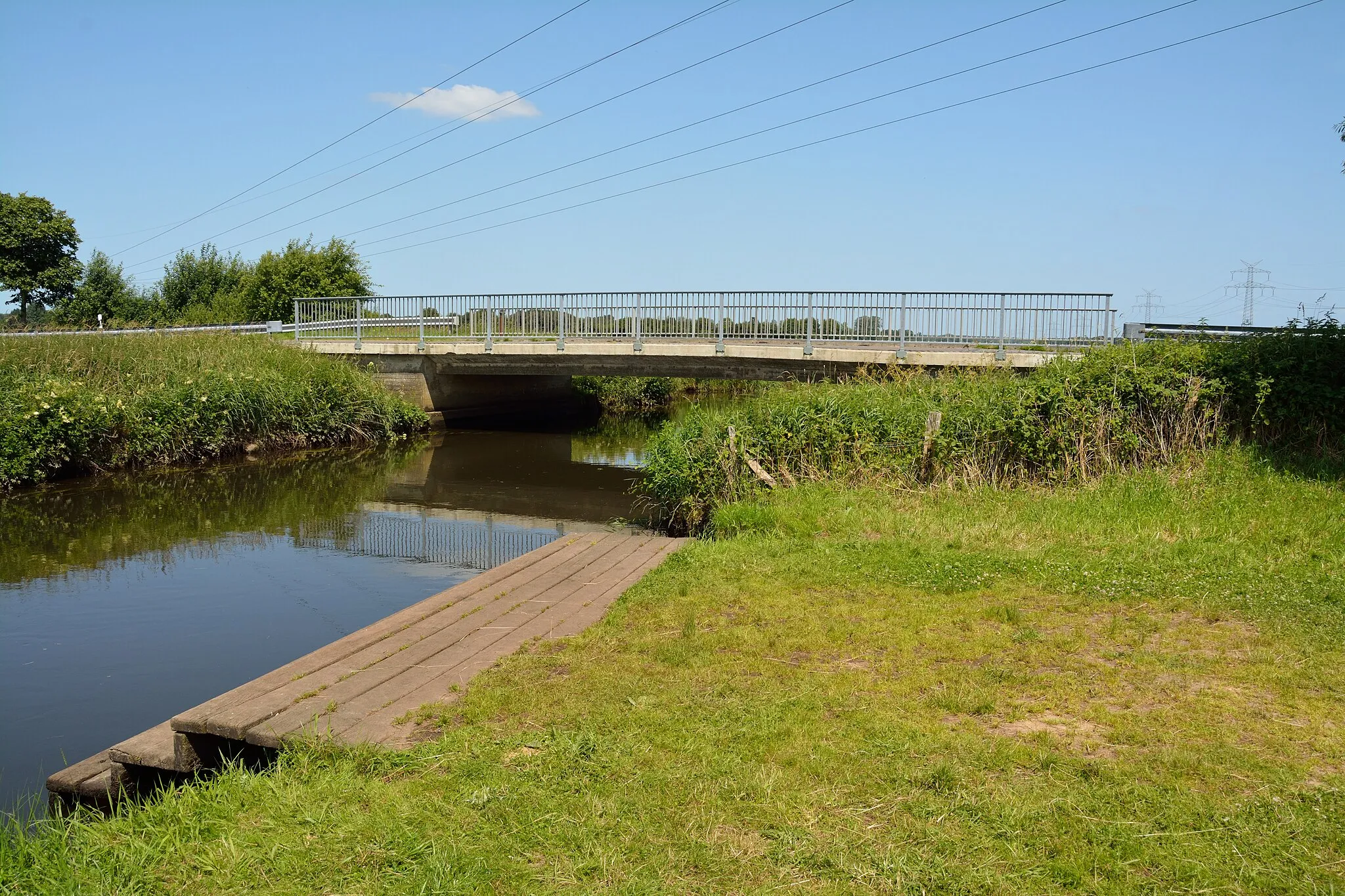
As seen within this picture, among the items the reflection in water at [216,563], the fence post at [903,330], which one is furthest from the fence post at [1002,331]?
the reflection in water at [216,563]

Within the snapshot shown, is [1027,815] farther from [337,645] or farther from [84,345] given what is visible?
[84,345]

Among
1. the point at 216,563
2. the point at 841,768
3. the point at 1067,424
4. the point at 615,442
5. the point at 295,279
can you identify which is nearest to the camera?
the point at 841,768

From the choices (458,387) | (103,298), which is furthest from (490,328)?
(103,298)

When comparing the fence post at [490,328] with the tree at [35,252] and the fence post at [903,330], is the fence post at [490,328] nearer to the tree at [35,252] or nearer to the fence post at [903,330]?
the fence post at [903,330]

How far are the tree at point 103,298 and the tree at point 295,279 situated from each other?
350 inches

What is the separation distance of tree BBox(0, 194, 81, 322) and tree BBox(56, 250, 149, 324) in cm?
82

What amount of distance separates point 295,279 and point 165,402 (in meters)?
27.7

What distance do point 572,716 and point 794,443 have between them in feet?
23.8

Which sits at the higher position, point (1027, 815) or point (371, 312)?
point (371, 312)

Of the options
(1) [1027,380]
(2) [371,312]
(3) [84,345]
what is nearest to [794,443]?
(1) [1027,380]

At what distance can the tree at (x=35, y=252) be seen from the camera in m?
49.0

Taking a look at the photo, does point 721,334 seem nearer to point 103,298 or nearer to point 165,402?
point 165,402

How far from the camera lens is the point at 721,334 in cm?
2255

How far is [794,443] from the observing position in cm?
1173
